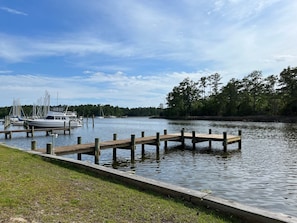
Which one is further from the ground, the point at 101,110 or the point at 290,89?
the point at 290,89

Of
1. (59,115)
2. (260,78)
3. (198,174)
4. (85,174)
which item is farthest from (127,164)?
(260,78)

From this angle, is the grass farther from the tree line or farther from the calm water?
the tree line

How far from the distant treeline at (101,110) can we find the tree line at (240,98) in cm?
4008

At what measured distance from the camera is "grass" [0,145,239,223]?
16.1 feet

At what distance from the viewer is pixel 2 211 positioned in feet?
15.5

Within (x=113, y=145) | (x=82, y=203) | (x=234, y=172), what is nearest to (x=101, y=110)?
(x=113, y=145)

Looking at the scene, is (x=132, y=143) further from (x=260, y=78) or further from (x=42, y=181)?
(x=260, y=78)

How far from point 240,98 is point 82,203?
94330 mm

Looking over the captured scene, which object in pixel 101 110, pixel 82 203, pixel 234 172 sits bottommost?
pixel 234 172

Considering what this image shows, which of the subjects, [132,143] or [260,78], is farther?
[260,78]

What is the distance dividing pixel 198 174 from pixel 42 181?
856cm

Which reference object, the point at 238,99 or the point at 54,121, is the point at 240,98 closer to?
the point at 238,99

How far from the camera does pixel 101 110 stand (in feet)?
490

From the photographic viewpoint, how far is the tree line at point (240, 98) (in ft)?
260
